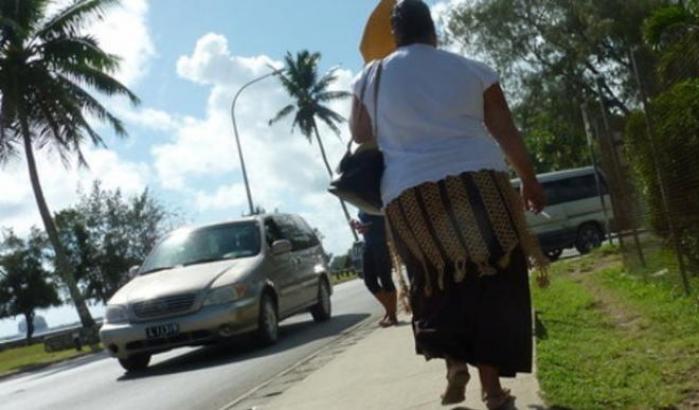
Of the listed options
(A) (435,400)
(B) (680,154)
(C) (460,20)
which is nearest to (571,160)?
(C) (460,20)

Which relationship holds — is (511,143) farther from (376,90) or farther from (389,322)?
(389,322)

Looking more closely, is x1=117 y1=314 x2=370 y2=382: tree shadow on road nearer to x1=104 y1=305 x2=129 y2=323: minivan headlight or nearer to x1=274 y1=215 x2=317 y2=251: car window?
x1=104 y1=305 x2=129 y2=323: minivan headlight

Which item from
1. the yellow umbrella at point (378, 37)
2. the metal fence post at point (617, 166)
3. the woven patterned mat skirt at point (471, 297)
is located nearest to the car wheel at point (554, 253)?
the metal fence post at point (617, 166)

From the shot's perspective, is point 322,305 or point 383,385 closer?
point 383,385

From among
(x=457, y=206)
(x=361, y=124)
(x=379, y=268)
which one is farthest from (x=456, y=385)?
(x=379, y=268)

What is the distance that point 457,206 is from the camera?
3.92m

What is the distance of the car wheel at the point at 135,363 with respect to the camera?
36.1ft

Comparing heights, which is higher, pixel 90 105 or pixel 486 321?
pixel 90 105

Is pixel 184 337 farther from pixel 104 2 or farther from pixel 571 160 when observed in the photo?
pixel 571 160

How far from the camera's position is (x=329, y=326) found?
13000 millimetres

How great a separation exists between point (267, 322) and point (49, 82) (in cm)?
1761

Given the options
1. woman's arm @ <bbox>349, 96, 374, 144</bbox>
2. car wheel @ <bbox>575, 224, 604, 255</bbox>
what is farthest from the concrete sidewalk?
car wheel @ <bbox>575, 224, 604, 255</bbox>

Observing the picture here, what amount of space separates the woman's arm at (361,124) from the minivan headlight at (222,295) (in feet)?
20.9

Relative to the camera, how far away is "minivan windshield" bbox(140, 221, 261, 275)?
11523mm
